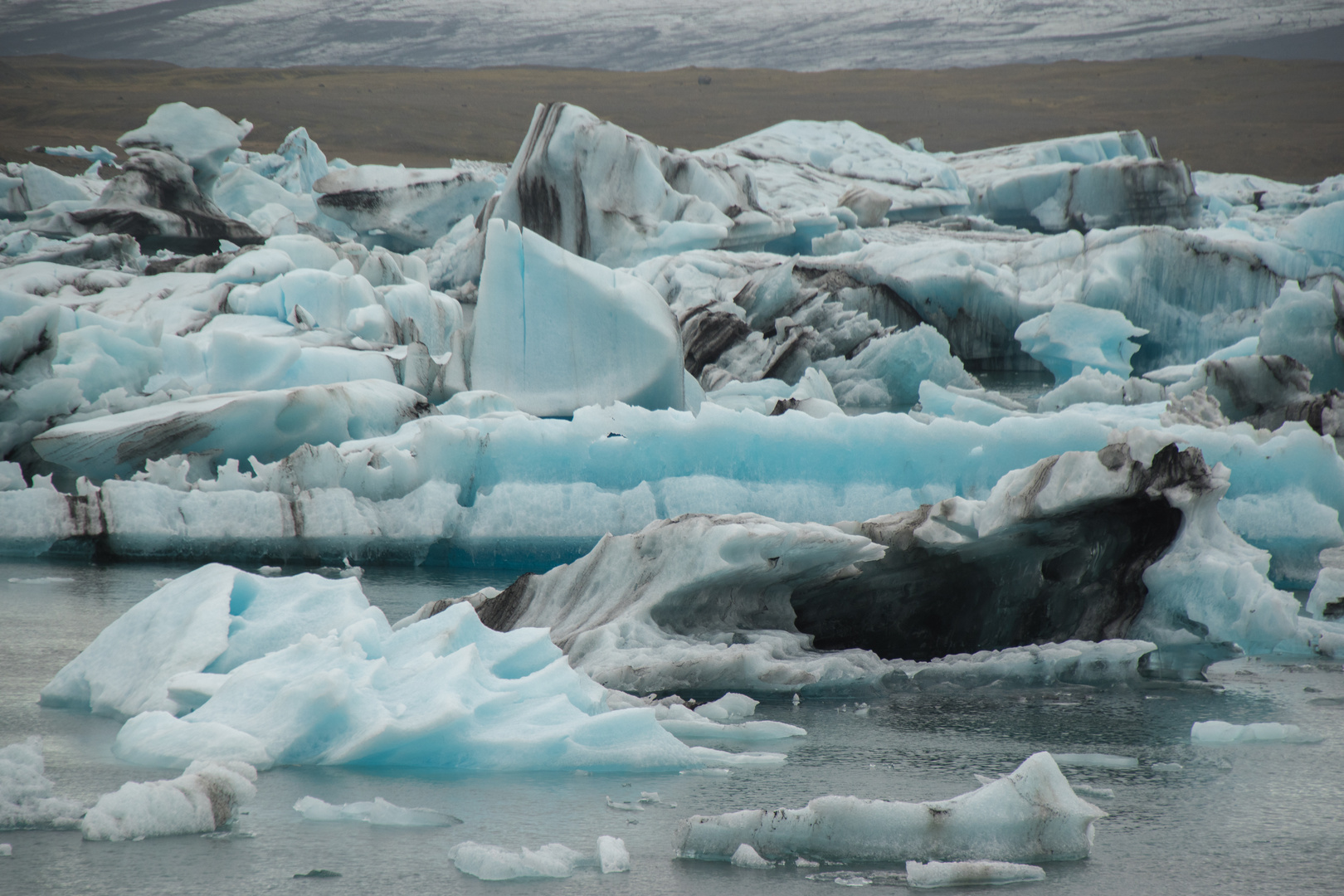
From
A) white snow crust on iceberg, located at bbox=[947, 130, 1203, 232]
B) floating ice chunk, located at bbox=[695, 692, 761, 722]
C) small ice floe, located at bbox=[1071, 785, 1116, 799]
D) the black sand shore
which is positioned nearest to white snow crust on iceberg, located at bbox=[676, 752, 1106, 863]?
small ice floe, located at bbox=[1071, 785, 1116, 799]

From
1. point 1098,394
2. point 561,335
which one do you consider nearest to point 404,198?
point 561,335

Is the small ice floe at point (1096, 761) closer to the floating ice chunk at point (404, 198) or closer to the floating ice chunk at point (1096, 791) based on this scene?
the floating ice chunk at point (1096, 791)

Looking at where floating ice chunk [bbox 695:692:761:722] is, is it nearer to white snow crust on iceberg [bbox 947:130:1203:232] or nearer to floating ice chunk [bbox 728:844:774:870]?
floating ice chunk [bbox 728:844:774:870]

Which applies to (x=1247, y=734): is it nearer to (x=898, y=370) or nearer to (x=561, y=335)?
(x=561, y=335)

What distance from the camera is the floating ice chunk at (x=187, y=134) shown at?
50.3 ft

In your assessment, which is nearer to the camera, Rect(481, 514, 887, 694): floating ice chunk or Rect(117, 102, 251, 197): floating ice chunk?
Rect(481, 514, 887, 694): floating ice chunk

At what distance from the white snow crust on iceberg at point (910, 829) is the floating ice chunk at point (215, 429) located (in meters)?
5.01

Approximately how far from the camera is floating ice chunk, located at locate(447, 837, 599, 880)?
2.25 m

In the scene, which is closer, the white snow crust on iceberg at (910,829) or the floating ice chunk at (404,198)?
the white snow crust on iceberg at (910,829)

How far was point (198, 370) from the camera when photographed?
28.7ft

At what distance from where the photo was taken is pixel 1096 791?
288cm

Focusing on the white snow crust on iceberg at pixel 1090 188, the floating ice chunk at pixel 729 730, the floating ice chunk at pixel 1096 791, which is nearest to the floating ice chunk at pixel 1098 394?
the floating ice chunk at pixel 729 730

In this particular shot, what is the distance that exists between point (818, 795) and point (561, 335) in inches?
233

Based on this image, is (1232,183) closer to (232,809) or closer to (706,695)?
(706,695)
